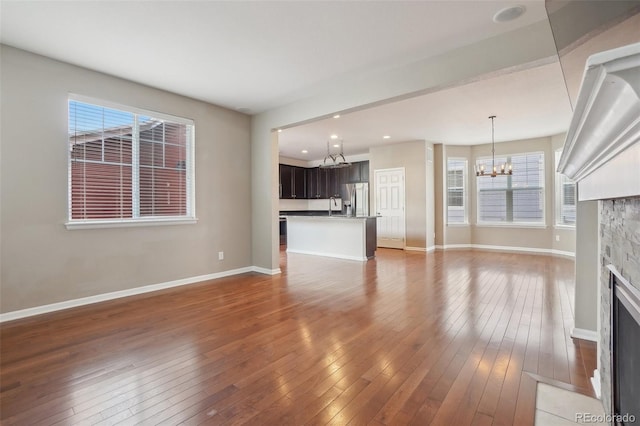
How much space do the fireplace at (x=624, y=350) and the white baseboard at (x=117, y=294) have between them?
14.0ft

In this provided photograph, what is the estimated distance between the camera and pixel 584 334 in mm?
2559

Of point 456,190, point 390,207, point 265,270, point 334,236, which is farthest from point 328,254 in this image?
point 456,190

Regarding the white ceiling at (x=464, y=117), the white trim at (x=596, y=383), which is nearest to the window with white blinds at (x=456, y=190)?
the white ceiling at (x=464, y=117)

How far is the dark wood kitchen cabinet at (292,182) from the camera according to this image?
9.63 m

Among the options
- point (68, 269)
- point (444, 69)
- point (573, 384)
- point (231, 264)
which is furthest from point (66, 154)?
point (573, 384)

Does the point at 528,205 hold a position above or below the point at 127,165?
below

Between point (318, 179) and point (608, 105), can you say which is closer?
point (608, 105)

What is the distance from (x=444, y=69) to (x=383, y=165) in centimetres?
507

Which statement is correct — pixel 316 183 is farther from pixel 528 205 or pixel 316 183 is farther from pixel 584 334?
pixel 584 334

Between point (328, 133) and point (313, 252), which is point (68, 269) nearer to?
point (313, 252)

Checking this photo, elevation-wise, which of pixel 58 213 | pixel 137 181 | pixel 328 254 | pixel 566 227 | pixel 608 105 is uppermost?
pixel 137 181

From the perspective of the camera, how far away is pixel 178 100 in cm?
443

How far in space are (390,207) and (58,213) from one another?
22.2 feet

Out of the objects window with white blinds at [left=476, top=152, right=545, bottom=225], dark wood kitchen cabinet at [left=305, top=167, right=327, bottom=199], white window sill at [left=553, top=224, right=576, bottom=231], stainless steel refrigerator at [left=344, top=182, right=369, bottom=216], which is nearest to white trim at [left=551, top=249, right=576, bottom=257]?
white window sill at [left=553, top=224, right=576, bottom=231]
